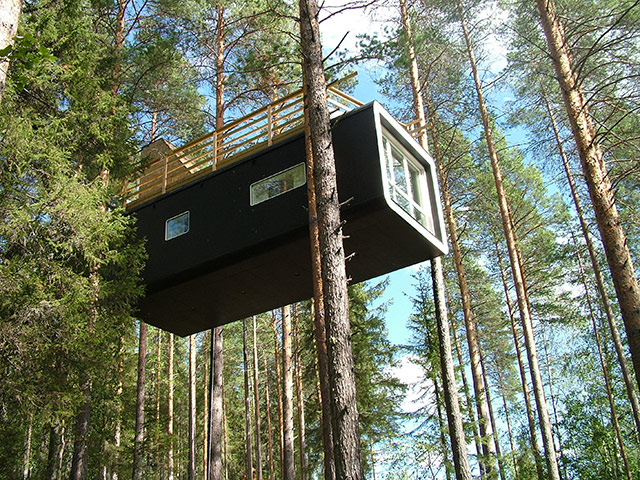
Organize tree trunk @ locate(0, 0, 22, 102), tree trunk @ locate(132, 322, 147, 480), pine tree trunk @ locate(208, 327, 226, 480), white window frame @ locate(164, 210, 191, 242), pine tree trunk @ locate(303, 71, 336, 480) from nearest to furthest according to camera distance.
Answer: tree trunk @ locate(0, 0, 22, 102) → pine tree trunk @ locate(303, 71, 336, 480) → white window frame @ locate(164, 210, 191, 242) → pine tree trunk @ locate(208, 327, 226, 480) → tree trunk @ locate(132, 322, 147, 480)

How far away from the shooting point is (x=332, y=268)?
250 inches

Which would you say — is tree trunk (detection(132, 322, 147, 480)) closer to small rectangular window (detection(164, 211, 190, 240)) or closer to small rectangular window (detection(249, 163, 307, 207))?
small rectangular window (detection(164, 211, 190, 240))

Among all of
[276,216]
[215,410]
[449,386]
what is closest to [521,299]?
[449,386]

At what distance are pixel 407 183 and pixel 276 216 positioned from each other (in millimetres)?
2386

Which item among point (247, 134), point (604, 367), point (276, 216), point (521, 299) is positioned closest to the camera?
point (276, 216)

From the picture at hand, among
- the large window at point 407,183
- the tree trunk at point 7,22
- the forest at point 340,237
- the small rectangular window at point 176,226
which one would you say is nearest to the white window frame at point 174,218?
the small rectangular window at point 176,226

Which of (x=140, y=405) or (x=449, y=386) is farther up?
(x=140, y=405)

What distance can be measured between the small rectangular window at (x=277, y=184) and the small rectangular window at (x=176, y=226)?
5.39 feet

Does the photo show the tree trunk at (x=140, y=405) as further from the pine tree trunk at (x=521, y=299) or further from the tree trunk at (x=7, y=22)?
the tree trunk at (x=7, y=22)

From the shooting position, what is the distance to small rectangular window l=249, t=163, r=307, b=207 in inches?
377

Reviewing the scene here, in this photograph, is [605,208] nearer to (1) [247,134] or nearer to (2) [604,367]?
(1) [247,134]

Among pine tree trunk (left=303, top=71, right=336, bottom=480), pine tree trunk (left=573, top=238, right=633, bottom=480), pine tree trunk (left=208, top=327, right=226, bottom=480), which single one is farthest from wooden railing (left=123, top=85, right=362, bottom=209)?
pine tree trunk (left=573, top=238, right=633, bottom=480)

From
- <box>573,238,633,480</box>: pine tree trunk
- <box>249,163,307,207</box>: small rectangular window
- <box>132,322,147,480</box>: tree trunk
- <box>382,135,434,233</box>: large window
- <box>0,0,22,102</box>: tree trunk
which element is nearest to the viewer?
<box>0,0,22,102</box>: tree trunk

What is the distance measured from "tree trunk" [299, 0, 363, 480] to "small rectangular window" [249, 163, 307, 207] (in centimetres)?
205
